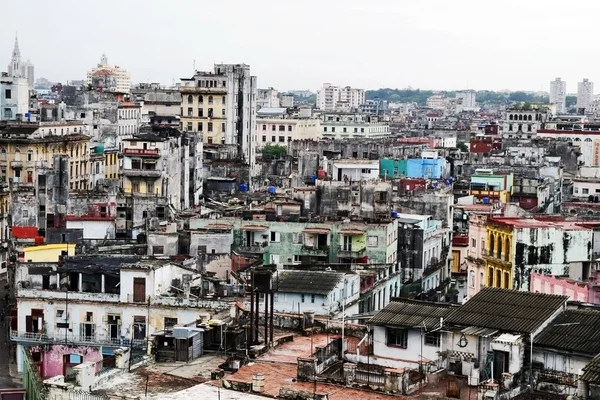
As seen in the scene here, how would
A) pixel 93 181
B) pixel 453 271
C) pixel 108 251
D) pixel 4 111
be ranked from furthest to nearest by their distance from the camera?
pixel 4 111 < pixel 93 181 < pixel 453 271 < pixel 108 251

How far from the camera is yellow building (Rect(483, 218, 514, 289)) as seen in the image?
57.9 m

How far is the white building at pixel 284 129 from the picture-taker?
589 ft

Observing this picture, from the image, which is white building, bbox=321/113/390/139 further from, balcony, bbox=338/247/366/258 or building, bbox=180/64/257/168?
balcony, bbox=338/247/366/258

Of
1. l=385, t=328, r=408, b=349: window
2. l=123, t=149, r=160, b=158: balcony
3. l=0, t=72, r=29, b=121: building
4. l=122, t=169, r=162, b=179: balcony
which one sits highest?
l=0, t=72, r=29, b=121: building

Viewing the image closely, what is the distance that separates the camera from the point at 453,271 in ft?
278

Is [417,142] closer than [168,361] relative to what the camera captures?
No

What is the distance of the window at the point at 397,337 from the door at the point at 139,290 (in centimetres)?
1753

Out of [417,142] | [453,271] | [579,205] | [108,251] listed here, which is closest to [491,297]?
[108,251]

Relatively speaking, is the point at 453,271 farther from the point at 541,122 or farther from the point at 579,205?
the point at 541,122

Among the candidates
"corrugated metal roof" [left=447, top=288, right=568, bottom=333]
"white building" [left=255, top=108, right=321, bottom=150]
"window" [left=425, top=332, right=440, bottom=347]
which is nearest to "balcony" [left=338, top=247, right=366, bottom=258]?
"corrugated metal roof" [left=447, top=288, right=568, bottom=333]

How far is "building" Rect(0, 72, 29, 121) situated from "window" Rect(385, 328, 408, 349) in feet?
308

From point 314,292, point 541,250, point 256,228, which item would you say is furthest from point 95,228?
point 541,250

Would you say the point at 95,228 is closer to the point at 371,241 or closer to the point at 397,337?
the point at 371,241

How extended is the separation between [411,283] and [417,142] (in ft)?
305
